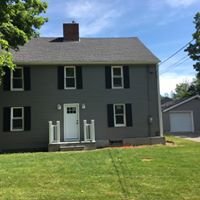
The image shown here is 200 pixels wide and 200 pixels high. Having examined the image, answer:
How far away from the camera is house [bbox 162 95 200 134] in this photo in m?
33.8

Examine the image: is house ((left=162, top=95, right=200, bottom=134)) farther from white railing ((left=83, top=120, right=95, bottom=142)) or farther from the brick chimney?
white railing ((left=83, top=120, right=95, bottom=142))

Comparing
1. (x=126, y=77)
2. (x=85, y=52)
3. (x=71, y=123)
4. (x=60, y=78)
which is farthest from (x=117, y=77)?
(x=71, y=123)

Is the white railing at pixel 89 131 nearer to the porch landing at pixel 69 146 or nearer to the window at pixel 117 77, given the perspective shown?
the porch landing at pixel 69 146

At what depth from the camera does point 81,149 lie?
57.2 feet

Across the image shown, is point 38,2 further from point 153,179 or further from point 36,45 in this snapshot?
point 153,179

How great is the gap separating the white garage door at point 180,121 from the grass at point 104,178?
2186cm

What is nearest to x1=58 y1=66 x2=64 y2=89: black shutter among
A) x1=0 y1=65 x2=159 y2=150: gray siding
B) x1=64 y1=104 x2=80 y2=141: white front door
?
x1=0 y1=65 x2=159 y2=150: gray siding

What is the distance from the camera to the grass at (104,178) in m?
7.33

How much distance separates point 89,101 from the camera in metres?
19.1

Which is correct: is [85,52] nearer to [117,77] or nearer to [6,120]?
[117,77]

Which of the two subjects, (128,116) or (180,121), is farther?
(180,121)

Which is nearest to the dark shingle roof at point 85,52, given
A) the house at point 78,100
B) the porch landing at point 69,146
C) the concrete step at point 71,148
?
the house at point 78,100

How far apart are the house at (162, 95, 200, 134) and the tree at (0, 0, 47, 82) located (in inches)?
845

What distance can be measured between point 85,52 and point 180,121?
675 inches
